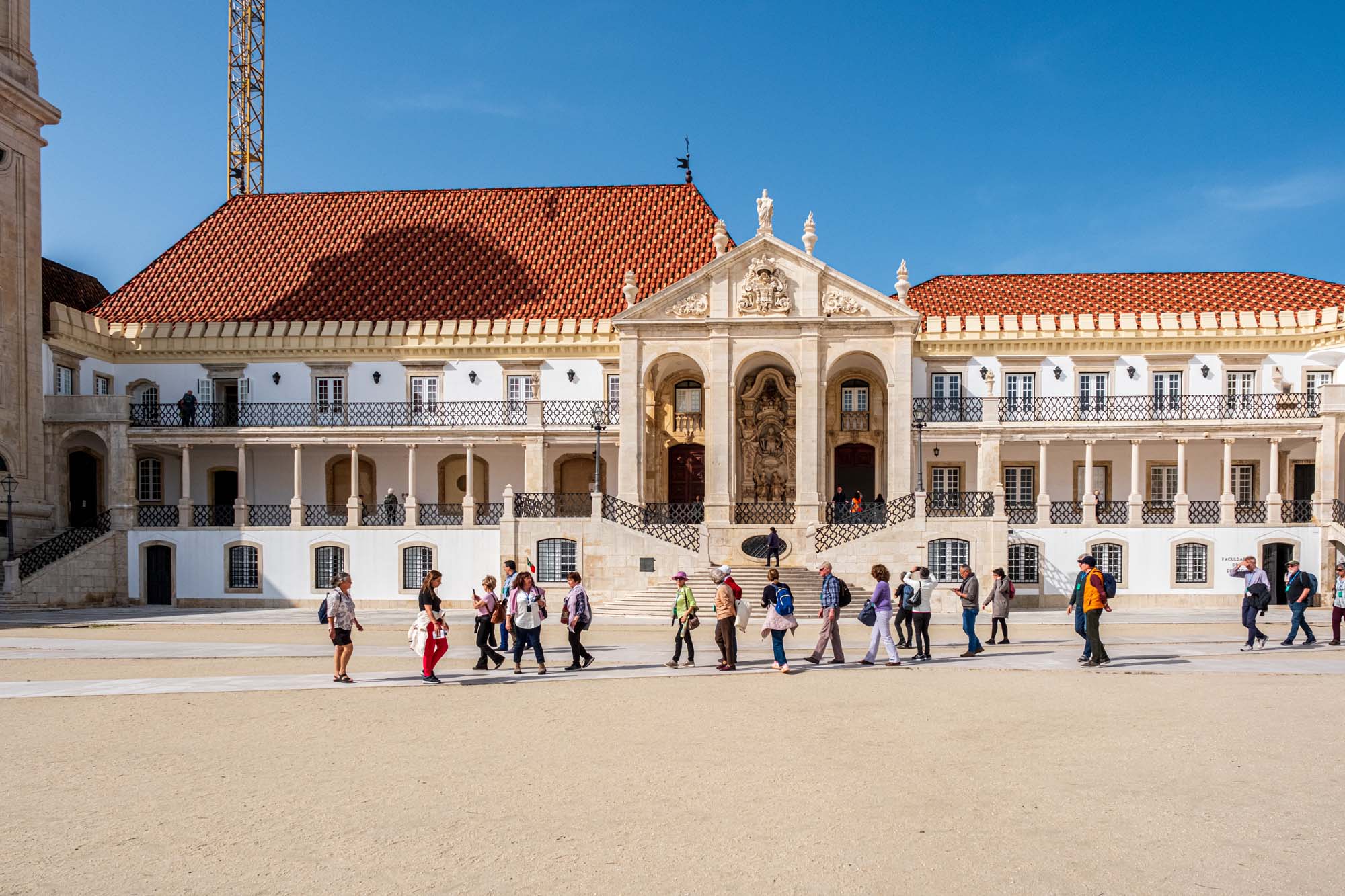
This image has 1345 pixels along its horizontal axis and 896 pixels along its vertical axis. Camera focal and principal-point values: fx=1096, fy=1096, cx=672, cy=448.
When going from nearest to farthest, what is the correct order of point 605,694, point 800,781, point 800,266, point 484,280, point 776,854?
point 776,854, point 800,781, point 605,694, point 800,266, point 484,280

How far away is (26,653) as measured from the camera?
1731cm

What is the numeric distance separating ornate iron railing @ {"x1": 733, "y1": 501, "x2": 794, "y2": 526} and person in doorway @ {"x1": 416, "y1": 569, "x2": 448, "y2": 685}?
1641cm

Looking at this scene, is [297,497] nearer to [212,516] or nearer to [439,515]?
[212,516]

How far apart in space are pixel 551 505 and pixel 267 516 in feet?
28.4

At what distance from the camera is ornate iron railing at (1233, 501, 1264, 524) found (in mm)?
28531

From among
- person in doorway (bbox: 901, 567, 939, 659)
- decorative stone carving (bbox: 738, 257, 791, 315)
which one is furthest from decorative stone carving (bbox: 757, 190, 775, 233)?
person in doorway (bbox: 901, 567, 939, 659)

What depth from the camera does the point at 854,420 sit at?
3256 centimetres

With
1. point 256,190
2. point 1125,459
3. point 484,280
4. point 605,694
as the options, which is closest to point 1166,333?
point 1125,459

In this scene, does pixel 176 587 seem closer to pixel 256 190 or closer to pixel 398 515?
pixel 398 515

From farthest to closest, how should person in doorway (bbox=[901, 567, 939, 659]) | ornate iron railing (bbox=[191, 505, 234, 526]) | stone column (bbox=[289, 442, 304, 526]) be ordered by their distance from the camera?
ornate iron railing (bbox=[191, 505, 234, 526])
stone column (bbox=[289, 442, 304, 526])
person in doorway (bbox=[901, 567, 939, 659])

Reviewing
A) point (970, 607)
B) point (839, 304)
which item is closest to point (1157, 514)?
point (839, 304)

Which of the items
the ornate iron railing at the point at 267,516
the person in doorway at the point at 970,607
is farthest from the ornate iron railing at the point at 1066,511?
the ornate iron railing at the point at 267,516

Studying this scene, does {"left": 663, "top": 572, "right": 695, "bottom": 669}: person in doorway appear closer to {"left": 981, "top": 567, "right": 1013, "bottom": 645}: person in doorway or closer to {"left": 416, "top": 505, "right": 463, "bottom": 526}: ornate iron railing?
{"left": 981, "top": 567, "right": 1013, "bottom": 645}: person in doorway

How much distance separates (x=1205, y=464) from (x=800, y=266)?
1288 centimetres
